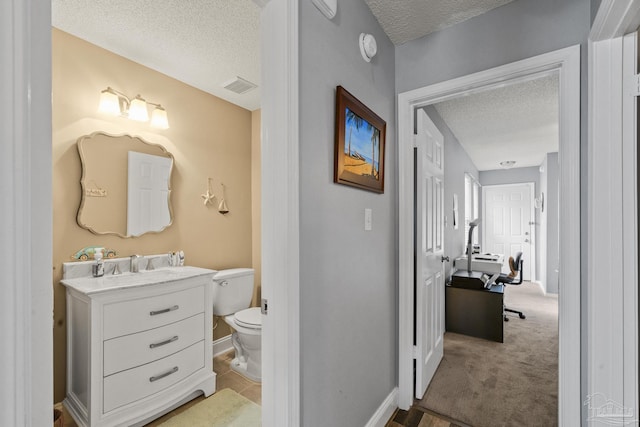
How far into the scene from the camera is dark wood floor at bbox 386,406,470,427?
1.82 metres

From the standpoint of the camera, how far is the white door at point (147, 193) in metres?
2.26

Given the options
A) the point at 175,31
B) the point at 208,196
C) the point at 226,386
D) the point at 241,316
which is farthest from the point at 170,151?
the point at 226,386

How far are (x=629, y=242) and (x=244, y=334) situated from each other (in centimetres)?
235

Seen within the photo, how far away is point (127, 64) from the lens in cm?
221

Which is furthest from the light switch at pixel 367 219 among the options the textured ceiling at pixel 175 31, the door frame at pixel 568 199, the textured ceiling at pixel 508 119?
the textured ceiling at pixel 508 119

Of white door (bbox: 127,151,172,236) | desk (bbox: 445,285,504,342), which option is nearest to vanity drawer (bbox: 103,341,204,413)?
white door (bbox: 127,151,172,236)

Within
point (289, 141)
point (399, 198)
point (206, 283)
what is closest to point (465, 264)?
point (399, 198)

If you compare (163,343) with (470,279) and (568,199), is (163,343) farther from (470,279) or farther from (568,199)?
(470,279)

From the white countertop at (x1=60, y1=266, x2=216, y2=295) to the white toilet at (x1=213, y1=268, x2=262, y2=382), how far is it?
44 centimetres

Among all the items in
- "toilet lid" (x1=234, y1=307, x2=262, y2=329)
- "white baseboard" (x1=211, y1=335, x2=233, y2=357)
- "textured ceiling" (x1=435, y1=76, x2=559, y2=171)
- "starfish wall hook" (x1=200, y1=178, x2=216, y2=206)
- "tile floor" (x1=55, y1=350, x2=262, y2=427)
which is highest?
"textured ceiling" (x1=435, y1=76, x2=559, y2=171)

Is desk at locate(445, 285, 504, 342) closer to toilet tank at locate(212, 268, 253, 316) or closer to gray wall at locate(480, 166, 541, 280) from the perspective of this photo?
toilet tank at locate(212, 268, 253, 316)

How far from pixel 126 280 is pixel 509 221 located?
7287mm

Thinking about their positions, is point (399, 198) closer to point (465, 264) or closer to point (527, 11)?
point (527, 11)

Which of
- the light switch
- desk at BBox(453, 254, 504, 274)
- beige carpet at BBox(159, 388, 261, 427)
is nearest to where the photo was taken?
the light switch
